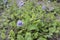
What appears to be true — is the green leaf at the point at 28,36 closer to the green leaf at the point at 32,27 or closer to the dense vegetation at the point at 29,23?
the dense vegetation at the point at 29,23

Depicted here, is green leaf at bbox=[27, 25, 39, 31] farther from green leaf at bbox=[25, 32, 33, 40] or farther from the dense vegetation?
green leaf at bbox=[25, 32, 33, 40]

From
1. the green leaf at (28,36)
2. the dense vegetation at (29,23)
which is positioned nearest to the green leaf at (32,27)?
the dense vegetation at (29,23)

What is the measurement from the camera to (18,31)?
7.54 feet

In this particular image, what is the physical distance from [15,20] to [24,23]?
0.26m

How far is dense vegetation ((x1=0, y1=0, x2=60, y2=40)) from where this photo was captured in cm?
221

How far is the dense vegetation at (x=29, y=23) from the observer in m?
2.21

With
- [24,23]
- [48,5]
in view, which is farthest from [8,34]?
[48,5]

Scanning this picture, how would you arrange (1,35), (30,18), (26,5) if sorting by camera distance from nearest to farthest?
(1,35) < (30,18) < (26,5)

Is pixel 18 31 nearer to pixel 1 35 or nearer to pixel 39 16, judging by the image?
pixel 1 35

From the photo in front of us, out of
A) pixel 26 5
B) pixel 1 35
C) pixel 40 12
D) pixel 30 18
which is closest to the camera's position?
Result: pixel 1 35

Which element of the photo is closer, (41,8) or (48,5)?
(41,8)

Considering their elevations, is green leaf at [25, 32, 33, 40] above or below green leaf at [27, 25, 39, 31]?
below

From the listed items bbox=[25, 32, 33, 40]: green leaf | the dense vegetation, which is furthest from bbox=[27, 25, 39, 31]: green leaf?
bbox=[25, 32, 33, 40]: green leaf

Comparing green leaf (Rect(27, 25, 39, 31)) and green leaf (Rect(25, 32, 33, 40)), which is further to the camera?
green leaf (Rect(27, 25, 39, 31))
